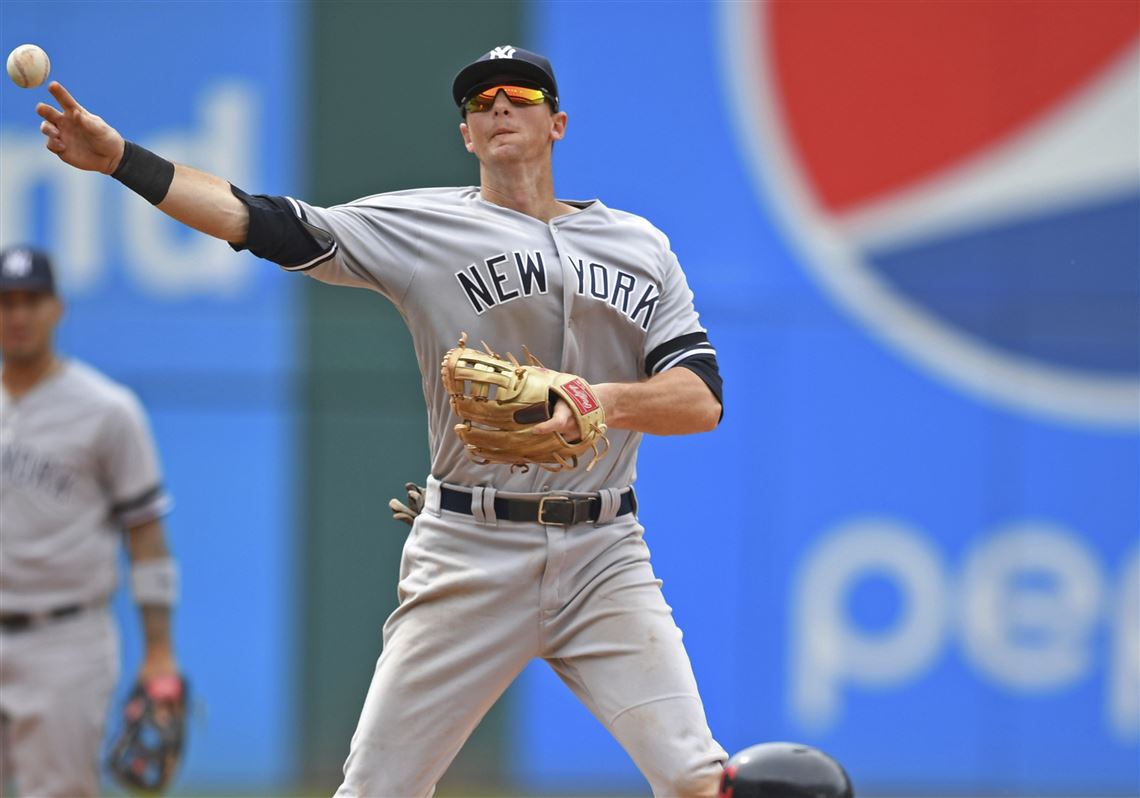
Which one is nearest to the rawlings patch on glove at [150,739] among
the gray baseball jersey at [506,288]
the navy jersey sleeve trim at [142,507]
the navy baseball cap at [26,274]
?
the navy jersey sleeve trim at [142,507]

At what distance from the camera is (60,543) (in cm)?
562

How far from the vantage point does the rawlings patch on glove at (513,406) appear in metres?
3.63

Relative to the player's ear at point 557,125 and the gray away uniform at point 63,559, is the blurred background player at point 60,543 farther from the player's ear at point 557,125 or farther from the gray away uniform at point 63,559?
the player's ear at point 557,125

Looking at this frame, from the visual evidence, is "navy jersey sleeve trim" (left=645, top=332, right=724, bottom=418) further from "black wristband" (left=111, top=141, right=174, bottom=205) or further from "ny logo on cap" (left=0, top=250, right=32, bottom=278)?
"ny logo on cap" (left=0, top=250, right=32, bottom=278)

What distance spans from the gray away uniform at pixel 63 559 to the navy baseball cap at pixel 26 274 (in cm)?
32

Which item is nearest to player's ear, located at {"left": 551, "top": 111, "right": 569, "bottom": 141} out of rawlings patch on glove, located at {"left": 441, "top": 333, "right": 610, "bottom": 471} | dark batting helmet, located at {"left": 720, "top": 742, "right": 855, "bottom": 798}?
rawlings patch on glove, located at {"left": 441, "top": 333, "right": 610, "bottom": 471}

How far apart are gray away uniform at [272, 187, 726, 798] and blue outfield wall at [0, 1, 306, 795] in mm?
4385

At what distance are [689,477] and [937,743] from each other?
1.76m

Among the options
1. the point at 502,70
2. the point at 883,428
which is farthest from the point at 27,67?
the point at 883,428

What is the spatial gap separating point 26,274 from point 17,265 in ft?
0.16

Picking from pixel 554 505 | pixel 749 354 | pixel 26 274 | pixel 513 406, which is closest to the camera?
pixel 513 406

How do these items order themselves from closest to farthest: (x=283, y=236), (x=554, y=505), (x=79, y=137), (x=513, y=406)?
(x=79, y=137) < (x=513, y=406) < (x=283, y=236) < (x=554, y=505)

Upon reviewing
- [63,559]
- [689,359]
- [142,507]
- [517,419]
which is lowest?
[63,559]

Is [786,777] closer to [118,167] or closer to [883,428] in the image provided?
[118,167]
